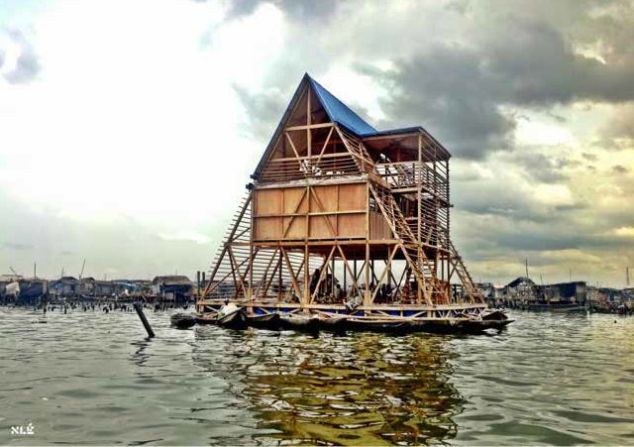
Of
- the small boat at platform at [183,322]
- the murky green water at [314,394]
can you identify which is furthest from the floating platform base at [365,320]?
the murky green water at [314,394]

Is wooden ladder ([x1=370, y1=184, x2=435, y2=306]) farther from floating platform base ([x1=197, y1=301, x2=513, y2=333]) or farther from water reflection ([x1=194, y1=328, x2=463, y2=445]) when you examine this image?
water reflection ([x1=194, y1=328, x2=463, y2=445])

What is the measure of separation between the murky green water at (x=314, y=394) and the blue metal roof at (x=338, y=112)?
16550mm

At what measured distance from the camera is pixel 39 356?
63.8 feet

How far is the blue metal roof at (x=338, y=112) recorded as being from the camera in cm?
3434

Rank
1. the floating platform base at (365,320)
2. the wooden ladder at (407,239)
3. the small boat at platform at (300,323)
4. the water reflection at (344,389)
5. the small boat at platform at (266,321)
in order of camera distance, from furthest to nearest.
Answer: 1. the wooden ladder at (407,239)
2. the small boat at platform at (266,321)
3. the small boat at platform at (300,323)
4. the floating platform base at (365,320)
5. the water reflection at (344,389)

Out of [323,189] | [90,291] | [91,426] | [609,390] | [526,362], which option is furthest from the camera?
[90,291]

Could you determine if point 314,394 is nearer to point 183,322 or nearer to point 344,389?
point 344,389

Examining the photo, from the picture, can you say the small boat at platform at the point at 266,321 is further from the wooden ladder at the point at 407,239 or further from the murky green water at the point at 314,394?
the wooden ladder at the point at 407,239

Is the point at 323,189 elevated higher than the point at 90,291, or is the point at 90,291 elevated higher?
the point at 323,189

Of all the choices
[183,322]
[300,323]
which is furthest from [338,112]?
[183,322]

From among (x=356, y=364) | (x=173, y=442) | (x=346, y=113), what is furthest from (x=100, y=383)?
(x=346, y=113)

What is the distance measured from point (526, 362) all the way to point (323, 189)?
16.9m

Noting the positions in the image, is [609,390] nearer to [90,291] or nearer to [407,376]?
[407,376]

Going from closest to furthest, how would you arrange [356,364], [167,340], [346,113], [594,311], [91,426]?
[91,426] < [356,364] < [167,340] < [346,113] < [594,311]
